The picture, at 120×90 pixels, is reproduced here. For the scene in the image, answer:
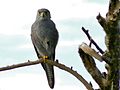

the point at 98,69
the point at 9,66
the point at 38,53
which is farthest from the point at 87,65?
the point at 38,53

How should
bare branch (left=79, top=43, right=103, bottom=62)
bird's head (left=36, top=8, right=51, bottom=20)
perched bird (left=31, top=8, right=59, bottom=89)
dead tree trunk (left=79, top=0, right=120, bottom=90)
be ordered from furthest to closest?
bird's head (left=36, top=8, right=51, bottom=20) → perched bird (left=31, top=8, right=59, bottom=89) → bare branch (left=79, top=43, right=103, bottom=62) → dead tree trunk (left=79, top=0, right=120, bottom=90)

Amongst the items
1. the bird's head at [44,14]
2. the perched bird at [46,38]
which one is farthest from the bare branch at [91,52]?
the bird's head at [44,14]

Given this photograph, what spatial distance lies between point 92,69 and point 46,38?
4801mm

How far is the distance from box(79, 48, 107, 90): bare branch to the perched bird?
4.38 meters

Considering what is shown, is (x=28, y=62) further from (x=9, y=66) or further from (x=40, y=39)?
(x=40, y=39)

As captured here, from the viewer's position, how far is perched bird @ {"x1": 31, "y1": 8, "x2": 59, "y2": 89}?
6.62m

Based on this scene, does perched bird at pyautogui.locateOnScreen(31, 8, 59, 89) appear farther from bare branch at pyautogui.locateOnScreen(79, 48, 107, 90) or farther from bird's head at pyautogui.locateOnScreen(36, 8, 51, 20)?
bare branch at pyautogui.locateOnScreen(79, 48, 107, 90)

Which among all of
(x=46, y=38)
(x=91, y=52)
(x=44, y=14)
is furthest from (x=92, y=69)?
(x=44, y=14)

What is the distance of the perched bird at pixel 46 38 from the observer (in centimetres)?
662

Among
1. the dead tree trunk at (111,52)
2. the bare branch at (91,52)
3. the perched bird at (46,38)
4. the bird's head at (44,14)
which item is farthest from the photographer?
the bird's head at (44,14)

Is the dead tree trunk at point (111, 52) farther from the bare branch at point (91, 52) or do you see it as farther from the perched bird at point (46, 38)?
the perched bird at point (46, 38)

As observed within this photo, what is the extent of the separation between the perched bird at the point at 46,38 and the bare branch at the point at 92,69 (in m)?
4.38

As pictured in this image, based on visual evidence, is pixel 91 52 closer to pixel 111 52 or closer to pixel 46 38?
pixel 111 52

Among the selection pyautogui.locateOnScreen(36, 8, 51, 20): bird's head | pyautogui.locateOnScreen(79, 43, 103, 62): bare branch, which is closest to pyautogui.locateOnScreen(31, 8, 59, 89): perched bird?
pyautogui.locateOnScreen(36, 8, 51, 20): bird's head
